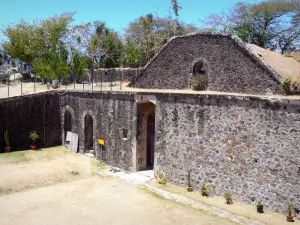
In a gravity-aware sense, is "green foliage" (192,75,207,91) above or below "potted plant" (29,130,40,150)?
above

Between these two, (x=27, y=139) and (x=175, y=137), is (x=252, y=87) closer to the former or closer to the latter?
(x=175, y=137)

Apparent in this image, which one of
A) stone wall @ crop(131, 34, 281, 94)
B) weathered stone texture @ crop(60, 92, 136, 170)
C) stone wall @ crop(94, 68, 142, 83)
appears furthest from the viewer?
stone wall @ crop(94, 68, 142, 83)

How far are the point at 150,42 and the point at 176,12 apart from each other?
332cm

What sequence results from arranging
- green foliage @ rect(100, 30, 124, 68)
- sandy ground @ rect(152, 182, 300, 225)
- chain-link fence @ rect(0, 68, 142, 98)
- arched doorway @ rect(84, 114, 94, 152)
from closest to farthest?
sandy ground @ rect(152, 182, 300, 225)
arched doorway @ rect(84, 114, 94, 152)
chain-link fence @ rect(0, 68, 142, 98)
green foliage @ rect(100, 30, 124, 68)

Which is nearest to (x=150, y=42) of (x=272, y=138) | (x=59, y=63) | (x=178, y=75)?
(x=59, y=63)

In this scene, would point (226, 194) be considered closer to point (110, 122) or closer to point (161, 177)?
point (161, 177)

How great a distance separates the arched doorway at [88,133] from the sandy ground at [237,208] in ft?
21.7

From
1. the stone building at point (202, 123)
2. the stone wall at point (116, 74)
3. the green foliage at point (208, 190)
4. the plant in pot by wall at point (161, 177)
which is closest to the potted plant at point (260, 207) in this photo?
the stone building at point (202, 123)

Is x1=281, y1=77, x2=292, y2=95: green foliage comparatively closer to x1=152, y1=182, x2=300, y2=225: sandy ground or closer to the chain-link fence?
x1=152, y1=182, x2=300, y2=225: sandy ground

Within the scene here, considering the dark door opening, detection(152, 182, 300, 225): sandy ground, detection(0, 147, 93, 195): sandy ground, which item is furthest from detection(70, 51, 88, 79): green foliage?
detection(152, 182, 300, 225): sandy ground

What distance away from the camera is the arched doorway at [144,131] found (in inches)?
554

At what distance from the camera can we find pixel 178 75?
45.9 ft

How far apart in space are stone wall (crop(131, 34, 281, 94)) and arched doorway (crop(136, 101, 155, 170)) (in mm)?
1402

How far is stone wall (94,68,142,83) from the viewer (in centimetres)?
2191
